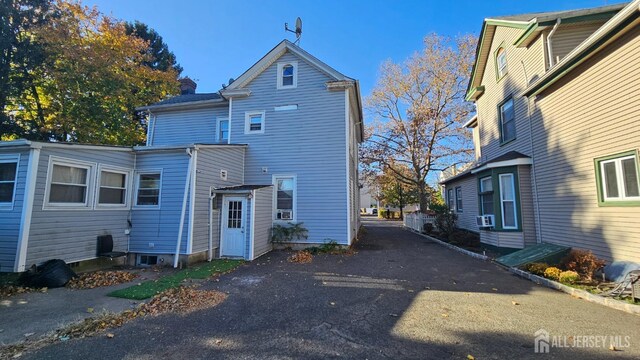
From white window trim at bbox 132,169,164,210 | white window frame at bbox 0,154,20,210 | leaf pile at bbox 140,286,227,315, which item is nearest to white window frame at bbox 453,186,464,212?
leaf pile at bbox 140,286,227,315

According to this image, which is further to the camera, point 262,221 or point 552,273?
point 262,221

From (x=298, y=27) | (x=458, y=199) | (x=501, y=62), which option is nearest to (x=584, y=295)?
→ (x=501, y=62)

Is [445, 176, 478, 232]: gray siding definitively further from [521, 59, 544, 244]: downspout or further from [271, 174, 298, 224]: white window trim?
[271, 174, 298, 224]: white window trim

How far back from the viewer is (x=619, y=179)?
6.58 metres

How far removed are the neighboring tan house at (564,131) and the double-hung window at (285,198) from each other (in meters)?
7.86

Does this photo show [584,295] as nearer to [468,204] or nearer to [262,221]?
[262,221]

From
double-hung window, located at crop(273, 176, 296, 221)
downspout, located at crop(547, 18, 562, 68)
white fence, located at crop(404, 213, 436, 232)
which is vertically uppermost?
downspout, located at crop(547, 18, 562, 68)

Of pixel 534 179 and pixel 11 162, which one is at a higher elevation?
pixel 11 162

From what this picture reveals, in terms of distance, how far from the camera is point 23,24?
15.8 meters

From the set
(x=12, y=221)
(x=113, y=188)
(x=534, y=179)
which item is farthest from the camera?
(x=534, y=179)

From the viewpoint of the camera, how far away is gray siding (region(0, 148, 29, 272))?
23.1 ft

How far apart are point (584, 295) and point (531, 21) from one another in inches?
327

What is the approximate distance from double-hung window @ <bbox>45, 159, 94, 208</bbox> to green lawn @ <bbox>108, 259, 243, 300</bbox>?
3.61m

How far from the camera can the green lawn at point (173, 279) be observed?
20.3ft
